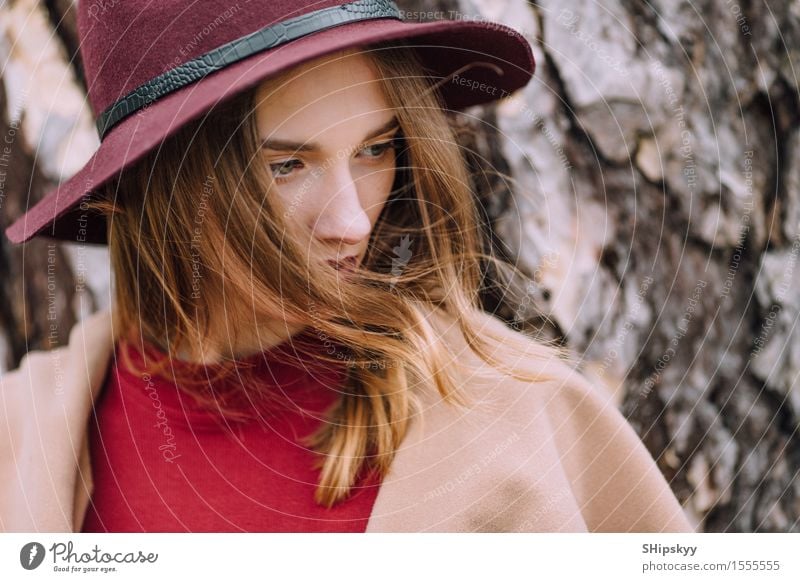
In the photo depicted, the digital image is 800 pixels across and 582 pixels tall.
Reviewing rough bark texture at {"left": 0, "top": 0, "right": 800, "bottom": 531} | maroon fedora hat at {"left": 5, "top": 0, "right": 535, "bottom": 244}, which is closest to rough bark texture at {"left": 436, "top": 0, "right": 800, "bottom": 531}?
rough bark texture at {"left": 0, "top": 0, "right": 800, "bottom": 531}

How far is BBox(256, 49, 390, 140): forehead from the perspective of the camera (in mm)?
400

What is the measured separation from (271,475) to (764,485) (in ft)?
1.38

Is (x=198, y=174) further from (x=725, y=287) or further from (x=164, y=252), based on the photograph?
(x=725, y=287)

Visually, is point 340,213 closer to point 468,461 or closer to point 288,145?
point 288,145

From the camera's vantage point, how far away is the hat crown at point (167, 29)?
392 mm

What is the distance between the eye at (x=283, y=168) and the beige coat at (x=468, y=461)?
0.51 ft

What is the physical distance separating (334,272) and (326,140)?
0.29ft

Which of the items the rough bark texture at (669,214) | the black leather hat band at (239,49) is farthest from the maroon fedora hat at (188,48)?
the rough bark texture at (669,214)

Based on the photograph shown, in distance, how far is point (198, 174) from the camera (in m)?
0.43

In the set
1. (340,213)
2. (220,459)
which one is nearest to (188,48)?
(340,213)

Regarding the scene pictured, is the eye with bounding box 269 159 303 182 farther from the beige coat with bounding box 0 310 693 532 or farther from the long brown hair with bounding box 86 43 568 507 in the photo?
the beige coat with bounding box 0 310 693 532

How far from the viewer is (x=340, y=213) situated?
1.37 feet

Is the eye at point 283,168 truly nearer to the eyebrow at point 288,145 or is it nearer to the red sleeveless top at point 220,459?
the eyebrow at point 288,145

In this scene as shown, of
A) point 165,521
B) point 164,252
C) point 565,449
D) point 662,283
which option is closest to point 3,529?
point 165,521
